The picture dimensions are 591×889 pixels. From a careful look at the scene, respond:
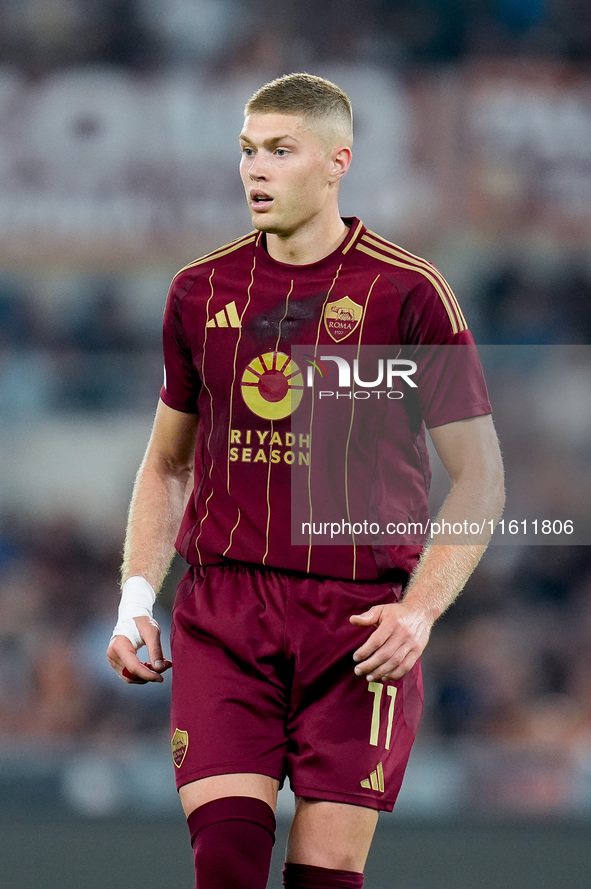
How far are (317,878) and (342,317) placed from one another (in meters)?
1.14

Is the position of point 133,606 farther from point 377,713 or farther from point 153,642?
point 377,713

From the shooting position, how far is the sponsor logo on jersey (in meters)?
2.70

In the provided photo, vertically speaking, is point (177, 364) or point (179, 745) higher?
point (177, 364)

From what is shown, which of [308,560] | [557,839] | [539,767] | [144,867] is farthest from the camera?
[539,767]

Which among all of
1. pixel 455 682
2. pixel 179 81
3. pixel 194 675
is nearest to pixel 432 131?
pixel 179 81

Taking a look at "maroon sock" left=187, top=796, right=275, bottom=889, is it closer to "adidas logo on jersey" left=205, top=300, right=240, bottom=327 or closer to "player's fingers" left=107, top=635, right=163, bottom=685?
"player's fingers" left=107, top=635, right=163, bottom=685

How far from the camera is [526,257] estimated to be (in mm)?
8062

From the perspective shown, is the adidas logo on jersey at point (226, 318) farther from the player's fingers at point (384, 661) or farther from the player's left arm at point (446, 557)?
the player's fingers at point (384, 661)

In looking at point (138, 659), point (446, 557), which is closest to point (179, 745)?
point (138, 659)

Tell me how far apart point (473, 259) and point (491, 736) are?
296 cm

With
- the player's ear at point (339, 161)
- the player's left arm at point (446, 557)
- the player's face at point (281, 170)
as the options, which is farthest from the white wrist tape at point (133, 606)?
the player's ear at point (339, 161)

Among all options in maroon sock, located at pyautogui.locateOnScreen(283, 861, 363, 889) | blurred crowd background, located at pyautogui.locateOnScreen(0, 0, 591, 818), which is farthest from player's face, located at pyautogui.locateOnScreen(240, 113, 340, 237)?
blurred crowd background, located at pyautogui.locateOnScreen(0, 0, 591, 818)

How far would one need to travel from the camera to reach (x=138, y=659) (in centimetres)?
261

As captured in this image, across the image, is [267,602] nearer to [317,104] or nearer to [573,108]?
[317,104]
